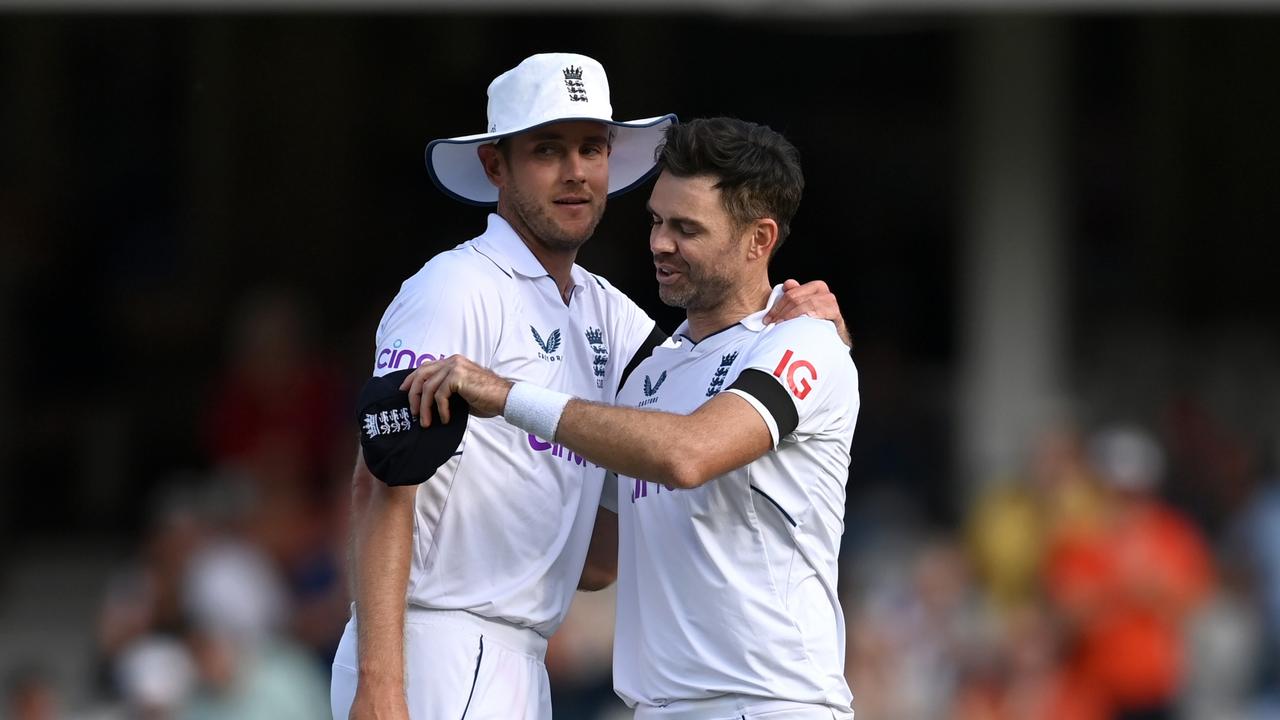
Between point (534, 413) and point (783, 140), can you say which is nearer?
point (534, 413)

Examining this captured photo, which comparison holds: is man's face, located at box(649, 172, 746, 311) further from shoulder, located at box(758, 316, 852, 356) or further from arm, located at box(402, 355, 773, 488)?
arm, located at box(402, 355, 773, 488)

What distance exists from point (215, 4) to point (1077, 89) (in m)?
5.23

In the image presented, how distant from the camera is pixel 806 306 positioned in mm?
3891

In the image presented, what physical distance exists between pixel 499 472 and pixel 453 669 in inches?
15.6

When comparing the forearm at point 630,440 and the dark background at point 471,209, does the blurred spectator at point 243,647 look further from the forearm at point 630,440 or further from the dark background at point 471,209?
the forearm at point 630,440

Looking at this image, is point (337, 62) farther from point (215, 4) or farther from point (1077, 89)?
point (1077, 89)

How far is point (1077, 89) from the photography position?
11.6 metres

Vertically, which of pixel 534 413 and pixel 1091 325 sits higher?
pixel 534 413

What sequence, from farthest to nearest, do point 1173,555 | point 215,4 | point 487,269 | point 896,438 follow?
point 896,438
point 215,4
point 1173,555
point 487,269

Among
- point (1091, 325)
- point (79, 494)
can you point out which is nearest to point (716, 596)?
point (79, 494)

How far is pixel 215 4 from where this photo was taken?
363 inches

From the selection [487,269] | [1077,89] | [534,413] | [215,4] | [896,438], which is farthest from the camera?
[1077,89]

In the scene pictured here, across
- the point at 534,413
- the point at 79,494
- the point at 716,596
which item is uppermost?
the point at 534,413

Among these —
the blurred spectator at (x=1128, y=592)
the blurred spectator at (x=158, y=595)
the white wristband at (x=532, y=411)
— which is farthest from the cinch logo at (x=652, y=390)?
the blurred spectator at (x=1128, y=592)
